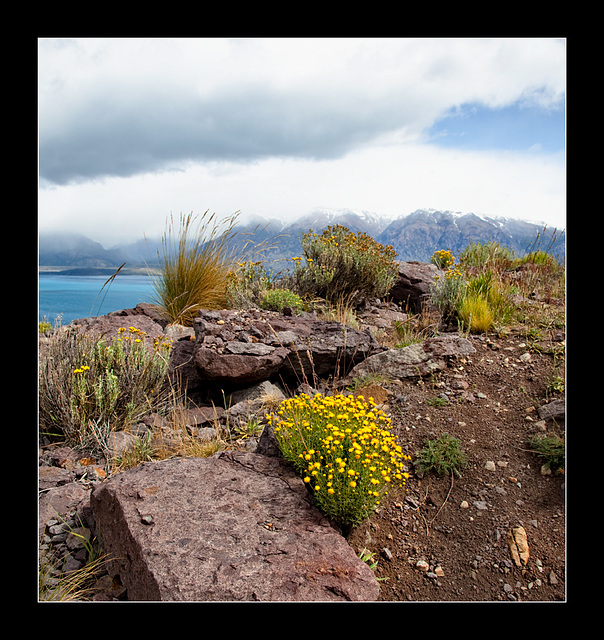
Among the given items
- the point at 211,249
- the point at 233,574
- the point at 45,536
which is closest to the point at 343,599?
the point at 233,574

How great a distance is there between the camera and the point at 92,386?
4559 millimetres

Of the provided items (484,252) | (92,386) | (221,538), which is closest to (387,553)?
(221,538)

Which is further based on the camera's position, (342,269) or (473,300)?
(342,269)

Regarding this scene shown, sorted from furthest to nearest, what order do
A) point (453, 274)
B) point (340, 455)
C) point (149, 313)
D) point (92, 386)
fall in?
point (149, 313) → point (453, 274) → point (92, 386) → point (340, 455)

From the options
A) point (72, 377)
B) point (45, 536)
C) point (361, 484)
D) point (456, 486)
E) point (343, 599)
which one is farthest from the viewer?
point (72, 377)

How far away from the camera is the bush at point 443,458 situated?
11.9ft

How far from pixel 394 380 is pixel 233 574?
2834 mm

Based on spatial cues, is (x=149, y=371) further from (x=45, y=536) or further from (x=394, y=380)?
(x=394, y=380)

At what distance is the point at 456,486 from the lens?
354 centimetres

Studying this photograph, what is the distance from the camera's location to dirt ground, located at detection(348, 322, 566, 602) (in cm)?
290

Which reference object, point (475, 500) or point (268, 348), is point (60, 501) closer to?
point (268, 348)

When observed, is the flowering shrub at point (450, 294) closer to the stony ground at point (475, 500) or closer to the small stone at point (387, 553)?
the stony ground at point (475, 500)

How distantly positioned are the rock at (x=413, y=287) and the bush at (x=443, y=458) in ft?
15.4

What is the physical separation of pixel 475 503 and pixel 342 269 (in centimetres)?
524
